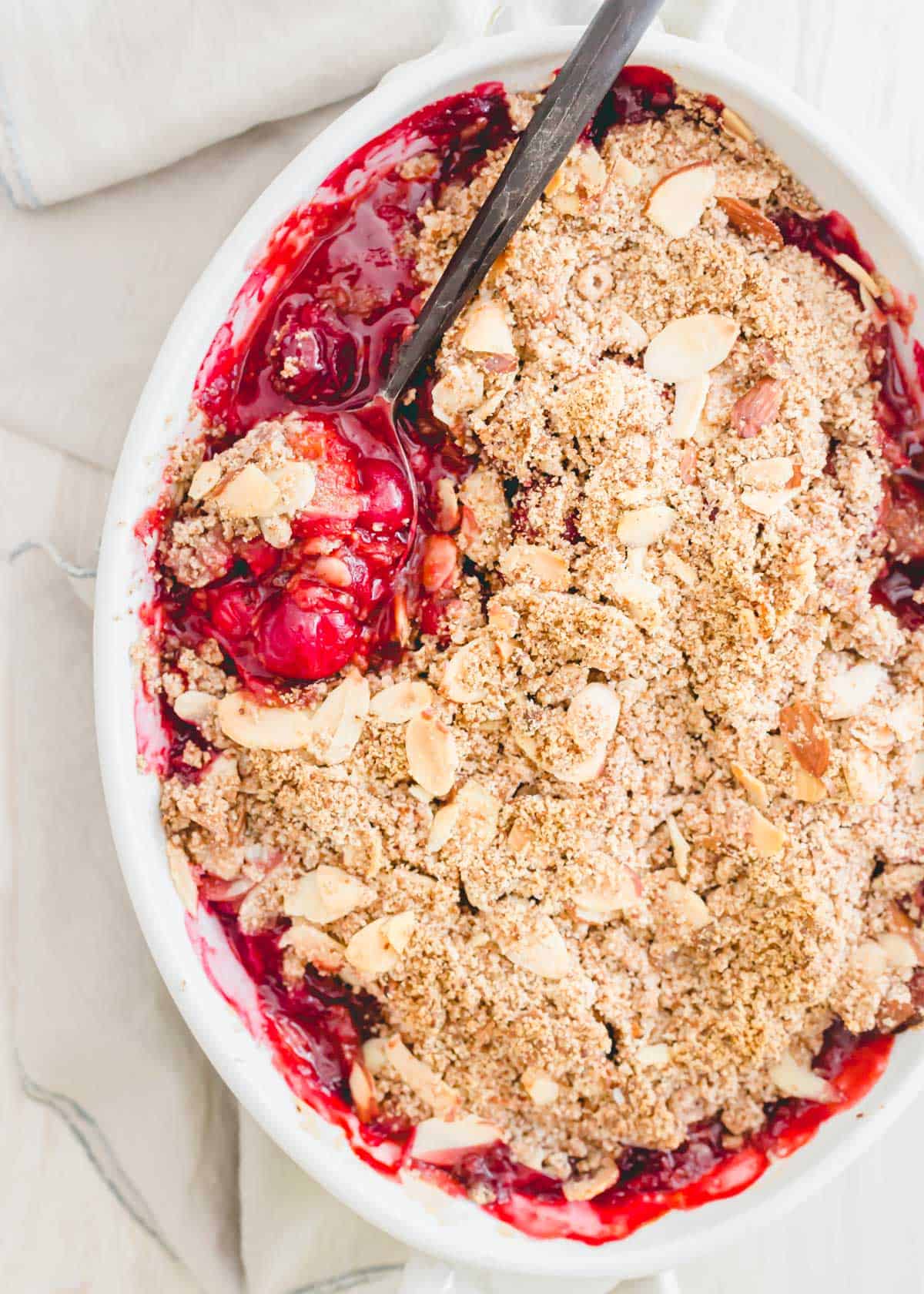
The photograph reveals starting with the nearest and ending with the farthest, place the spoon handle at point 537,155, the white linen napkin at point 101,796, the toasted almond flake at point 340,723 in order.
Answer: the spoon handle at point 537,155 < the toasted almond flake at point 340,723 < the white linen napkin at point 101,796

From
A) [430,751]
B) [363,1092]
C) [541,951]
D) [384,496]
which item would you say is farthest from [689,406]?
[363,1092]

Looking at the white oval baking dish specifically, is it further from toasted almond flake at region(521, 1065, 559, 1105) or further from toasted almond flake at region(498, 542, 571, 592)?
toasted almond flake at region(498, 542, 571, 592)

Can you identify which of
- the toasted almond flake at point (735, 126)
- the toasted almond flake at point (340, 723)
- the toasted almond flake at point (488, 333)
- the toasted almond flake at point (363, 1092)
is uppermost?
the toasted almond flake at point (735, 126)

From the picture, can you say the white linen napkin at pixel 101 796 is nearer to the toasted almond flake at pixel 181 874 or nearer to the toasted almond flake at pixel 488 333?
the toasted almond flake at pixel 181 874

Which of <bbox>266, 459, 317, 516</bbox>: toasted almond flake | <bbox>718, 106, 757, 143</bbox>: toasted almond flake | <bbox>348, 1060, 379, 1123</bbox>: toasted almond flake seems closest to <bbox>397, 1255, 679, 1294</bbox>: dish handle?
<bbox>348, 1060, 379, 1123</bbox>: toasted almond flake

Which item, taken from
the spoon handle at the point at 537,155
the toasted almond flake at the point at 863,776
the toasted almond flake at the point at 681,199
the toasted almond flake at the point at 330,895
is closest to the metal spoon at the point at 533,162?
the spoon handle at the point at 537,155

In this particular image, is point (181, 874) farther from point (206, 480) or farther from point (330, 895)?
point (206, 480)

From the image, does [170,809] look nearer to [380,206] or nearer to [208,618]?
[208,618]
